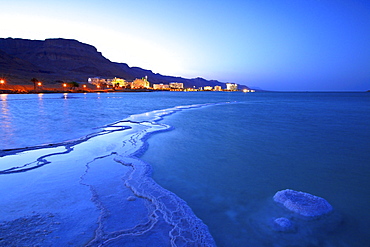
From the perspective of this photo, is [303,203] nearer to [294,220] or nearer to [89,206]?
[294,220]

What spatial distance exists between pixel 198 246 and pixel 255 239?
3.28 feet

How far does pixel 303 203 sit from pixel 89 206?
452cm

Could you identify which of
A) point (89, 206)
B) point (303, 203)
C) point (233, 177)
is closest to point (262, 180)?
point (233, 177)

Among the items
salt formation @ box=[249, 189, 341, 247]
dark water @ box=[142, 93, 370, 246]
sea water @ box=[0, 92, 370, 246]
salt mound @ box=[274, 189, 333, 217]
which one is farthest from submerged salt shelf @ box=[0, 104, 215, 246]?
salt mound @ box=[274, 189, 333, 217]

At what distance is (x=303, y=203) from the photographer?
450cm

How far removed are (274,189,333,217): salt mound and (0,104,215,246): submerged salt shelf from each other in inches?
79.8

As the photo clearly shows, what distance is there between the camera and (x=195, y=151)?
901 cm

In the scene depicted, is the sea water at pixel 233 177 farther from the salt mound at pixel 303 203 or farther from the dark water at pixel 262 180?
the salt mound at pixel 303 203

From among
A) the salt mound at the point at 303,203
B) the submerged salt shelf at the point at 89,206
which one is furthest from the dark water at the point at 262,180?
the submerged salt shelf at the point at 89,206

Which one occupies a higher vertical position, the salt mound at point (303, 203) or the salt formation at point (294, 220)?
the salt mound at point (303, 203)

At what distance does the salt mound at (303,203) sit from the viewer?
14.1 feet

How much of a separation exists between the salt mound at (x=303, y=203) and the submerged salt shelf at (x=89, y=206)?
6.65 ft

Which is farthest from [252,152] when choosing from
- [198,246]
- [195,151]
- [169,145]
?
[198,246]

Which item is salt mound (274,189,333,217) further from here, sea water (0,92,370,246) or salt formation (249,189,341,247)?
sea water (0,92,370,246)
